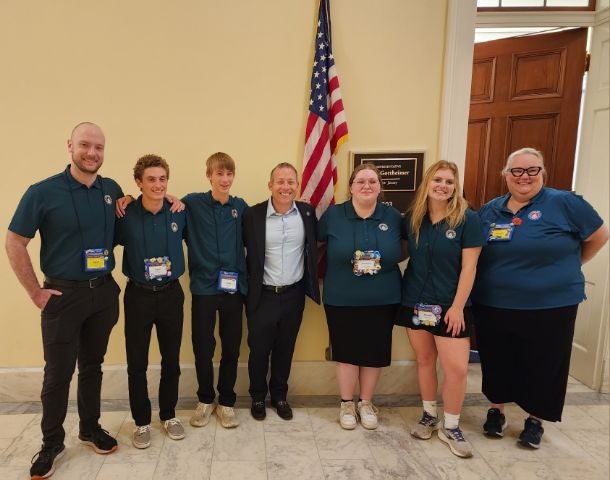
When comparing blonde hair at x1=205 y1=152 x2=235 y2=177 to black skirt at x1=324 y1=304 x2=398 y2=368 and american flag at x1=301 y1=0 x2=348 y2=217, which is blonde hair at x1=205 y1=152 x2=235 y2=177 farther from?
black skirt at x1=324 y1=304 x2=398 y2=368

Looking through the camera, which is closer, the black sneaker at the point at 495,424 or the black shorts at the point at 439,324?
the black shorts at the point at 439,324

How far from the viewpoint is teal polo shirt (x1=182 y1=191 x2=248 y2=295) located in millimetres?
2447

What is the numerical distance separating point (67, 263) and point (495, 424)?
100 inches

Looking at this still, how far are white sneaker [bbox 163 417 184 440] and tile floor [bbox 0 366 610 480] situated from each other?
43 mm

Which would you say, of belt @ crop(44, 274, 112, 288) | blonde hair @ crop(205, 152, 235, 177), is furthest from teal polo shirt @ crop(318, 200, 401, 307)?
belt @ crop(44, 274, 112, 288)

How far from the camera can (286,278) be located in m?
2.57

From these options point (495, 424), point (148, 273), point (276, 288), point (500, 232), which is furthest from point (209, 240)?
point (495, 424)

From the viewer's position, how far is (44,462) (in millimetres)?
2133

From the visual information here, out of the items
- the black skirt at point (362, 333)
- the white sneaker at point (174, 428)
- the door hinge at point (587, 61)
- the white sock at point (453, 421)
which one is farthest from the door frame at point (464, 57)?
the white sneaker at point (174, 428)

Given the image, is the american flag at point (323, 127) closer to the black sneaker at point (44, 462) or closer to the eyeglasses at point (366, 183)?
the eyeglasses at point (366, 183)

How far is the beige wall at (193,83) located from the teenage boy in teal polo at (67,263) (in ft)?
2.39

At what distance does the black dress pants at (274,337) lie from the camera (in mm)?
2592

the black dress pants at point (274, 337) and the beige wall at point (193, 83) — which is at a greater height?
the beige wall at point (193, 83)

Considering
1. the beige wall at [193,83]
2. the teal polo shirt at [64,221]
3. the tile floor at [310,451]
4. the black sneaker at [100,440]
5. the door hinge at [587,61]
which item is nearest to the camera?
the teal polo shirt at [64,221]
